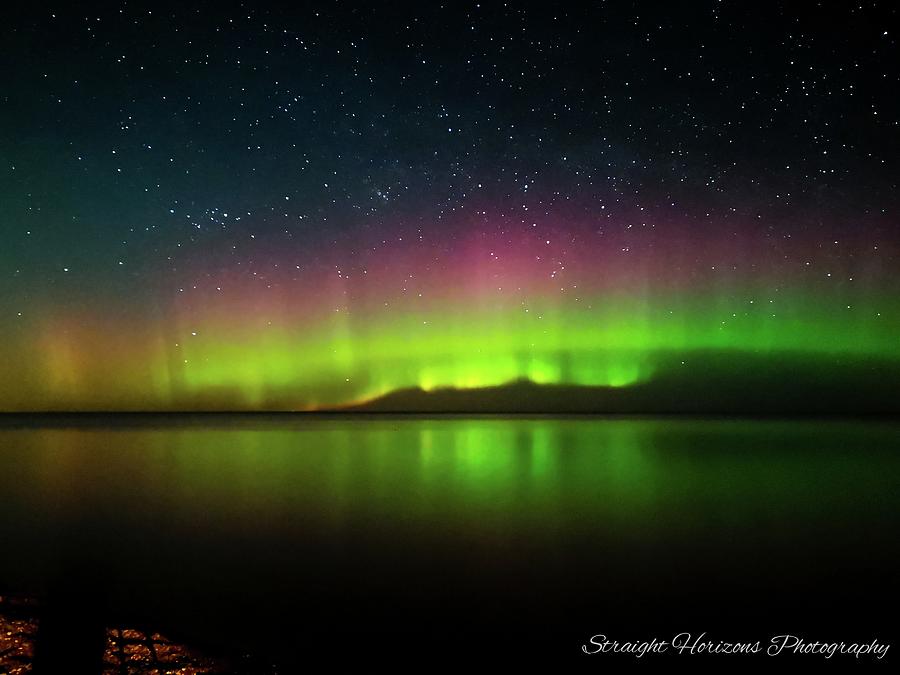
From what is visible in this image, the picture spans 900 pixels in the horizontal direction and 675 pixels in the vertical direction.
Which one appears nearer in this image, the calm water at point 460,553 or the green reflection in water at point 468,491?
the calm water at point 460,553

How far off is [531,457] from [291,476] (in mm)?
8507

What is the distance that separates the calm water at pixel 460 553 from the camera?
4.07 meters

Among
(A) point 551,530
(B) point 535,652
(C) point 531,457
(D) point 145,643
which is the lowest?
(C) point 531,457

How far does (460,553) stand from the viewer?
605 cm

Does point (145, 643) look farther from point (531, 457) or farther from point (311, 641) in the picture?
point (531, 457)

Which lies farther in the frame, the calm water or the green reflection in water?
the green reflection in water

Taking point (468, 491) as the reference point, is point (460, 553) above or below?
above

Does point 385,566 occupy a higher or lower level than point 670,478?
higher

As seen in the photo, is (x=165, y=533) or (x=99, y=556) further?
(x=165, y=533)

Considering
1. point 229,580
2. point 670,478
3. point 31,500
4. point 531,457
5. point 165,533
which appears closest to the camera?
point 229,580

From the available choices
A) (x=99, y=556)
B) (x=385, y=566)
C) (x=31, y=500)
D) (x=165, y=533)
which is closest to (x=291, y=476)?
(x=31, y=500)

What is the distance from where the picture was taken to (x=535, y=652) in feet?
11.5

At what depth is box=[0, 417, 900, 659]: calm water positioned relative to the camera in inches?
160

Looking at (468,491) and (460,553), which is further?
(468,491)
